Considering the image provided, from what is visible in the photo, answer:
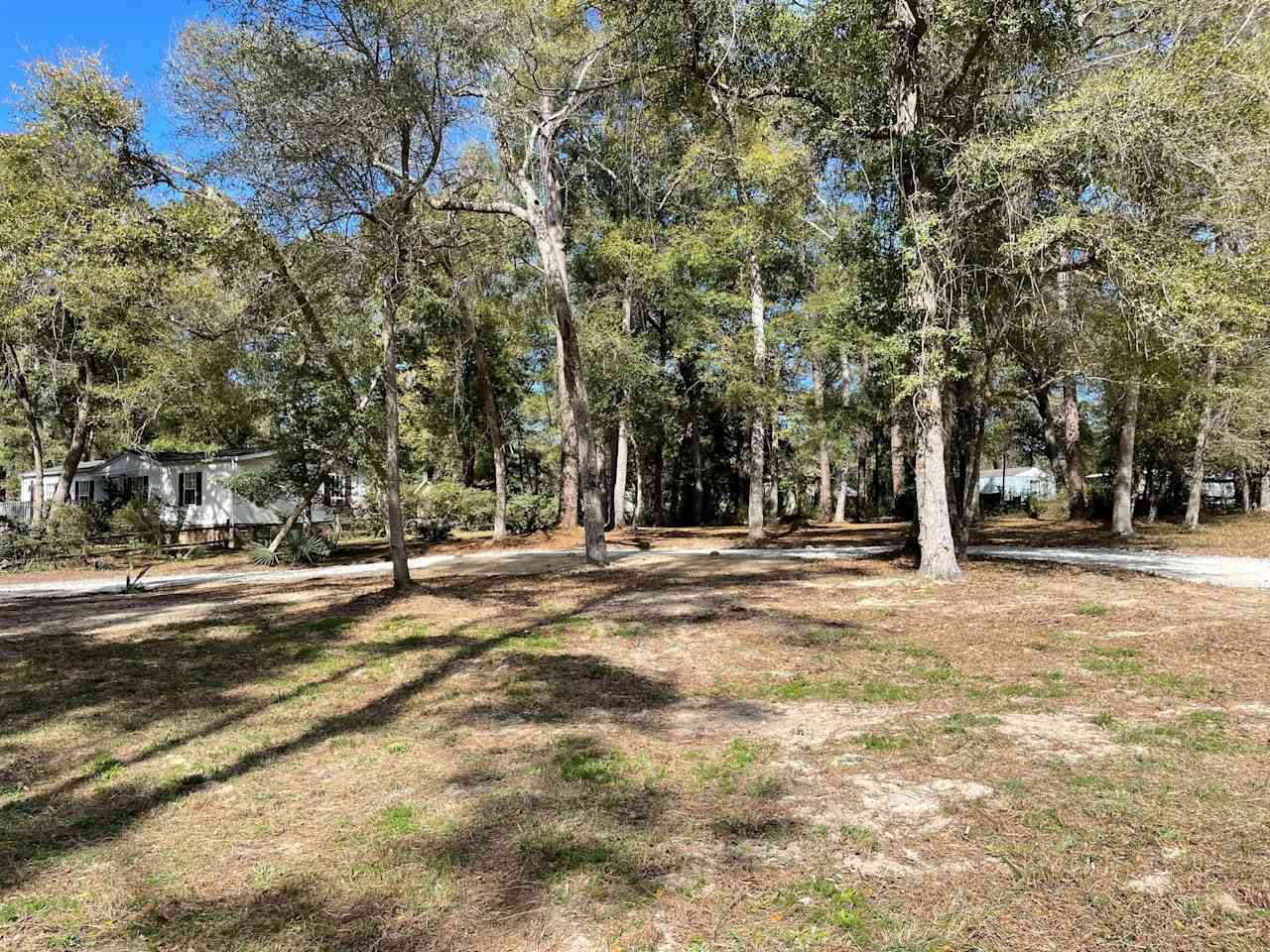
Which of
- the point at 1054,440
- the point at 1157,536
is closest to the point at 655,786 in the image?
the point at 1157,536

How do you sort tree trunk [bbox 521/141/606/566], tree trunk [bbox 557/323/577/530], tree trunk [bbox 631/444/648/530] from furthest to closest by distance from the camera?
1. tree trunk [bbox 631/444/648/530]
2. tree trunk [bbox 557/323/577/530]
3. tree trunk [bbox 521/141/606/566]

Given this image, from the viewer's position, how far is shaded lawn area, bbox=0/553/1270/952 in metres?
2.74

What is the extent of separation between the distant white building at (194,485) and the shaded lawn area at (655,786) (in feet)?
58.2

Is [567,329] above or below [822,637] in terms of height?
above

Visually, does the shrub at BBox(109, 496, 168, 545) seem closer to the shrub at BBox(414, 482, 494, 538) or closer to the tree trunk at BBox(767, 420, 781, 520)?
the shrub at BBox(414, 482, 494, 538)

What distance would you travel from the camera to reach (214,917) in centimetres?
285

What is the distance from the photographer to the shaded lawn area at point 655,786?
2.74m

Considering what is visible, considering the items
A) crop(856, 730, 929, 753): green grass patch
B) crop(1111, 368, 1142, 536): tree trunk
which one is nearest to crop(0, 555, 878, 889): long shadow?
crop(856, 730, 929, 753): green grass patch

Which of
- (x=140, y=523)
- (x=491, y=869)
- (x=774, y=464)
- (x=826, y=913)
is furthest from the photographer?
(x=774, y=464)

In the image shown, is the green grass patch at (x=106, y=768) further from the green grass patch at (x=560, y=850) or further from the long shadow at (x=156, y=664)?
the green grass patch at (x=560, y=850)

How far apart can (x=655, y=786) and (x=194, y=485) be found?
26558 mm

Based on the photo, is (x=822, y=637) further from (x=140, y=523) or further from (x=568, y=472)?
(x=140, y=523)

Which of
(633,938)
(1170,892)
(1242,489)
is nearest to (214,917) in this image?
(633,938)

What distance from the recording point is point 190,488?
25844mm
